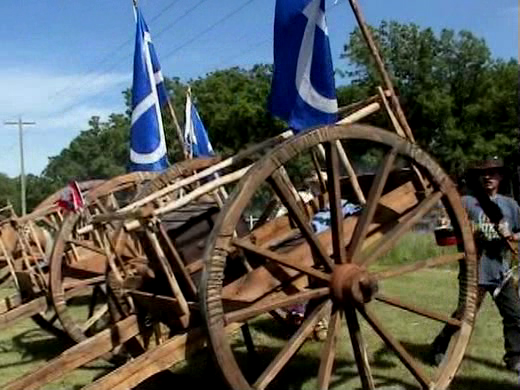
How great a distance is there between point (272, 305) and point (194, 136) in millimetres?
7102

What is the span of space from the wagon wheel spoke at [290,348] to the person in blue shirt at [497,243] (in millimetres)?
1934

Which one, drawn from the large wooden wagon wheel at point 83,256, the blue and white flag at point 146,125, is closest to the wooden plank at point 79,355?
the large wooden wagon wheel at point 83,256

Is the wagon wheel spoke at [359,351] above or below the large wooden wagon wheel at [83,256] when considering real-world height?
below

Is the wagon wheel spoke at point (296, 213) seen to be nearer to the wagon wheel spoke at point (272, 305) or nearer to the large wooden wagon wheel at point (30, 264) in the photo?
the wagon wheel spoke at point (272, 305)

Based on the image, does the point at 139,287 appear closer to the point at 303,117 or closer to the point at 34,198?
the point at 303,117

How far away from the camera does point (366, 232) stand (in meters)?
4.49

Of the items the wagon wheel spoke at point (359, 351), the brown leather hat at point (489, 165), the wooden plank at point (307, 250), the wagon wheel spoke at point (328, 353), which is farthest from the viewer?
the brown leather hat at point (489, 165)

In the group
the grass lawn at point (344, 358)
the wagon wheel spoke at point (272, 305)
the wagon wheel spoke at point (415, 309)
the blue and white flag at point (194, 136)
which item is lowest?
the grass lawn at point (344, 358)

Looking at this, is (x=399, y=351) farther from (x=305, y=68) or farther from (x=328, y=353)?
(x=305, y=68)

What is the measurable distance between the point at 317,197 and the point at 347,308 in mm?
2070

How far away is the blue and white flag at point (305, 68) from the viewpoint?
16.5 ft

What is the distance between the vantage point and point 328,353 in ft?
13.9

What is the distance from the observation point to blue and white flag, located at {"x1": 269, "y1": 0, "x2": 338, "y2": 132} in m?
5.03

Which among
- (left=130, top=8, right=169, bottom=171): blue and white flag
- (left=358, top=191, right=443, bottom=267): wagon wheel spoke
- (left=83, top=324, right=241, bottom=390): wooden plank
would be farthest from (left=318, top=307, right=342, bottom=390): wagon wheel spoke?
(left=130, top=8, right=169, bottom=171): blue and white flag
